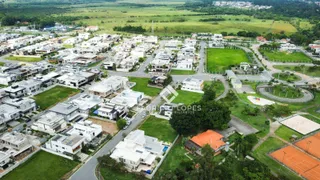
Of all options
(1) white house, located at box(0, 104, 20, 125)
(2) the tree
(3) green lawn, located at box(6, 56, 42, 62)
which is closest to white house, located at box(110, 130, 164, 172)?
(2) the tree

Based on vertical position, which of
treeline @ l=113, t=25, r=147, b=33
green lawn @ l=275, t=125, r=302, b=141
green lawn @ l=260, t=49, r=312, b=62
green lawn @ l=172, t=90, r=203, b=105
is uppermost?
treeline @ l=113, t=25, r=147, b=33

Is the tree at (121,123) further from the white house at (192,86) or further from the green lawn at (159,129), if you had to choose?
the white house at (192,86)

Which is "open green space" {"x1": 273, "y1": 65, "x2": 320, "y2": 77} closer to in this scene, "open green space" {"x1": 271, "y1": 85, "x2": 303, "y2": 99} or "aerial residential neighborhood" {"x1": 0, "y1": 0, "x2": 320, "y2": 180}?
"aerial residential neighborhood" {"x1": 0, "y1": 0, "x2": 320, "y2": 180}

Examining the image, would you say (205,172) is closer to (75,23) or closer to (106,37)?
(106,37)

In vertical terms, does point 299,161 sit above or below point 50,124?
below

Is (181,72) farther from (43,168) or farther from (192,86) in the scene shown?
(43,168)

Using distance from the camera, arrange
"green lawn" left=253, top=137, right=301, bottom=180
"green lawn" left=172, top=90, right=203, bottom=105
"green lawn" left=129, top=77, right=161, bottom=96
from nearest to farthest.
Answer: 1. "green lawn" left=253, top=137, right=301, bottom=180
2. "green lawn" left=172, top=90, right=203, bottom=105
3. "green lawn" left=129, top=77, right=161, bottom=96

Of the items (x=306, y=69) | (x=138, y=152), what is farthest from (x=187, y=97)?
(x=306, y=69)

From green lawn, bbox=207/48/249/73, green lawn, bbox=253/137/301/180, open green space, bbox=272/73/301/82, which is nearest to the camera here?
green lawn, bbox=253/137/301/180
